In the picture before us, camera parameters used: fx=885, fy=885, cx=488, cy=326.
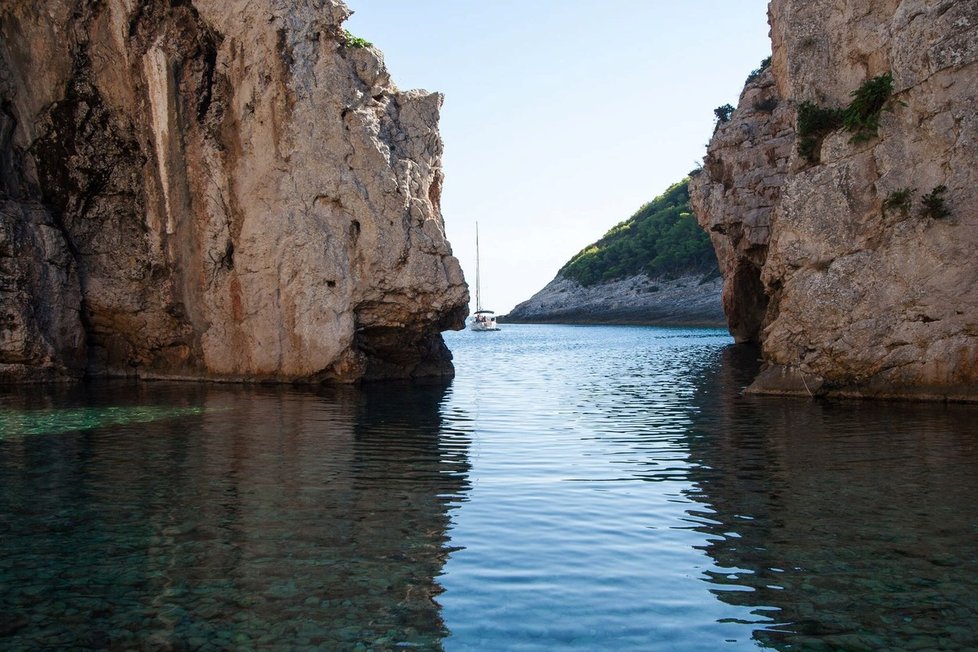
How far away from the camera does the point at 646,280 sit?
117 m

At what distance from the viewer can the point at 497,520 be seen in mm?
11117

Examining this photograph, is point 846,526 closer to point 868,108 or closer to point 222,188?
point 868,108

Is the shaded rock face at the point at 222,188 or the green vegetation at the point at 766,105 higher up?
the green vegetation at the point at 766,105

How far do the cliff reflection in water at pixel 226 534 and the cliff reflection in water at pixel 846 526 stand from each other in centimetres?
323

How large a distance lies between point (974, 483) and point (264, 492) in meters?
10.2

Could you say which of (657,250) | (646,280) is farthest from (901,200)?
(657,250)

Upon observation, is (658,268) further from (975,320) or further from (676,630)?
(676,630)

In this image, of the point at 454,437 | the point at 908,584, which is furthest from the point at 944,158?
the point at 908,584

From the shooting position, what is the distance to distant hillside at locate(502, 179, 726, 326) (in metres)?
104

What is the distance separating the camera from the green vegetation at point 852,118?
928 inches

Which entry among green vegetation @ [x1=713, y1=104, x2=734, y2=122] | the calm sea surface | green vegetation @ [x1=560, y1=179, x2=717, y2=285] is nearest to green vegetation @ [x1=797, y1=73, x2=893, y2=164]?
the calm sea surface

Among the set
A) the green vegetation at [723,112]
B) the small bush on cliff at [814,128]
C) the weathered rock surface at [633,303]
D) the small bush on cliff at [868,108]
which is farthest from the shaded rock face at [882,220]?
the weathered rock surface at [633,303]

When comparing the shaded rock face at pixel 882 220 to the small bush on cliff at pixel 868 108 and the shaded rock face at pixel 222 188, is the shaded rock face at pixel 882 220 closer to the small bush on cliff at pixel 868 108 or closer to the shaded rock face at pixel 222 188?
the small bush on cliff at pixel 868 108

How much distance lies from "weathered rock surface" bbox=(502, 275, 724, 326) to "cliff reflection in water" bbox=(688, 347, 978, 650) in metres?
77.8
